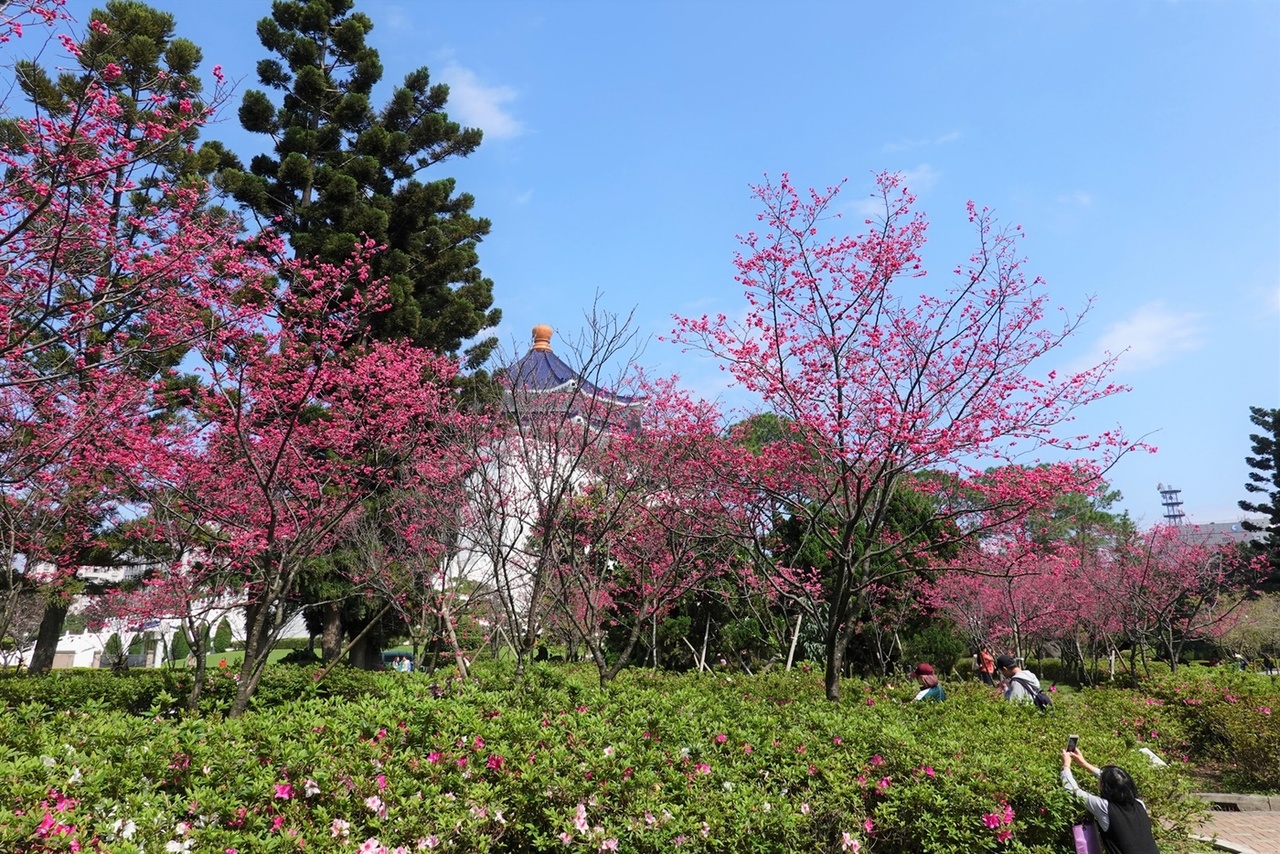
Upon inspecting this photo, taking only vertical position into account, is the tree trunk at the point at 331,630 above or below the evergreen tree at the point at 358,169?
below

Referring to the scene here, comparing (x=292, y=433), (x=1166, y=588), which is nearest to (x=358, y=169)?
(x=292, y=433)

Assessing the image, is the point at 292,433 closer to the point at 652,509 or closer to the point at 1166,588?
the point at 652,509

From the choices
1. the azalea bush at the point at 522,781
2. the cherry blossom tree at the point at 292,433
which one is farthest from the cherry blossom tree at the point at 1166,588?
the cherry blossom tree at the point at 292,433

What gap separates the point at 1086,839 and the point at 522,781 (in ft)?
9.43

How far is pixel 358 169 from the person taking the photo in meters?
15.4

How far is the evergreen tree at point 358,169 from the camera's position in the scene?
15.2 metres

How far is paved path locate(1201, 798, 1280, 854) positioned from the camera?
554cm

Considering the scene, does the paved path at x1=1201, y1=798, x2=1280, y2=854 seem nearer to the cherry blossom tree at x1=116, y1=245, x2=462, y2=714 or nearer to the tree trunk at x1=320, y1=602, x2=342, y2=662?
the cherry blossom tree at x1=116, y1=245, x2=462, y2=714

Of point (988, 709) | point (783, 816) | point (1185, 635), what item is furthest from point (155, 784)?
point (1185, 635)

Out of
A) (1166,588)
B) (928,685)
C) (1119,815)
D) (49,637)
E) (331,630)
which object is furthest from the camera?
(1166,588)

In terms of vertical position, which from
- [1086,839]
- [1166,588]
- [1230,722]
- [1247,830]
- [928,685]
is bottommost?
[1247,830]

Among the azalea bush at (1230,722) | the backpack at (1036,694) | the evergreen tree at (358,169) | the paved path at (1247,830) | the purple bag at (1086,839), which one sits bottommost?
the paved path at (1247,830)

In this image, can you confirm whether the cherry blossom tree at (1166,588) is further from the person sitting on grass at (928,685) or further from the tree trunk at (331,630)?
the tree trunk at (331,630)

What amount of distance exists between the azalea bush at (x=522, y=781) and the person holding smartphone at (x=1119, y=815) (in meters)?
0.11
